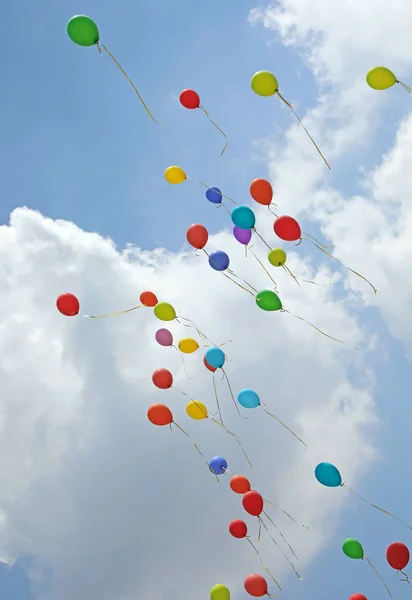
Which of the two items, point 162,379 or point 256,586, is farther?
point 162,379

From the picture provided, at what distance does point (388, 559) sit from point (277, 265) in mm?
4370

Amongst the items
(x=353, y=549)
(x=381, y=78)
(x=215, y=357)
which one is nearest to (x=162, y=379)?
(x=215, y=357)

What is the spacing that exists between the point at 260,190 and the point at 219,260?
3.98 feet

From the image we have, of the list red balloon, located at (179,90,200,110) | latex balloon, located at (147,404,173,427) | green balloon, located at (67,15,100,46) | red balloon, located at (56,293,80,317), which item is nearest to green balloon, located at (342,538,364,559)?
latex balloon, located at (147,404,173,427)

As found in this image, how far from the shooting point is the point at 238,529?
9.41m

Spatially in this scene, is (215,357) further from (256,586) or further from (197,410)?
(256,586)

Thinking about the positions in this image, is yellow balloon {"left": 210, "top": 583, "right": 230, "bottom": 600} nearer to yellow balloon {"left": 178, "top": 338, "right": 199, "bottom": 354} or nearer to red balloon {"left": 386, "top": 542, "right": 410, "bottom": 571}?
red balloon {"left": 386, "top": 542, "right": 410, "bottom": 571}

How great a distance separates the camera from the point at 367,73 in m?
7.98

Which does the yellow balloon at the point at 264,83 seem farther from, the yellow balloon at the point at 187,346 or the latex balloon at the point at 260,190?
the yellow balloon at the point at 187,346

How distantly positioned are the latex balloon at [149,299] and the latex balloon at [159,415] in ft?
5.43

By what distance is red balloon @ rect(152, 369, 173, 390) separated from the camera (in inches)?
379

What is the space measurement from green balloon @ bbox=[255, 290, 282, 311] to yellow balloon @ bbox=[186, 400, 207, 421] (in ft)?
6.47

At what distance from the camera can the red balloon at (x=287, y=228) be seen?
27.5 ft

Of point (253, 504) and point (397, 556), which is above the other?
point (397, 556)
